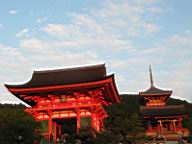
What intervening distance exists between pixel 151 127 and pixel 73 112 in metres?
24.3

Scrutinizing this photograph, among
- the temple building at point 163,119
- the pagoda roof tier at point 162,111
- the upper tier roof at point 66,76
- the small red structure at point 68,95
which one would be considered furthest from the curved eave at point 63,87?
the pagoda roof tier at point 162,111

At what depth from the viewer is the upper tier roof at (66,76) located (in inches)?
1307

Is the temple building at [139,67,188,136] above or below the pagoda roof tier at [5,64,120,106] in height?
below

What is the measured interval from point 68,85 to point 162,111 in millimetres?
27203

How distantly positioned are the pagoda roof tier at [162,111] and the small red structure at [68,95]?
19.1 metres

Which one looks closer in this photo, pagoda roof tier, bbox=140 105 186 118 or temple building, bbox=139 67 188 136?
temple building, bbox=139 67 188 136

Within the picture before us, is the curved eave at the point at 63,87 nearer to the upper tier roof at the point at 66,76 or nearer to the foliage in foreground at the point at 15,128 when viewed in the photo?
the upper tier roof at the point at 66,76

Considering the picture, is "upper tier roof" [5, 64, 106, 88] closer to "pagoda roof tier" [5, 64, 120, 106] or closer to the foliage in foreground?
"pagoda roof tier" [5, 64, 120, 106]

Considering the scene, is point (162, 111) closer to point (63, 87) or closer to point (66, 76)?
point (66, 76)

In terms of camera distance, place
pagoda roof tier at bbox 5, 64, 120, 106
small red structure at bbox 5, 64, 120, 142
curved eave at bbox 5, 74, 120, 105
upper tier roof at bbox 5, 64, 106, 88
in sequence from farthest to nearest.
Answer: upper tier roof at bbox 5, 64, 106, 88 < small red structure at bbox 5, 64, 120, 142 < pagoda roof tier at bbox 5, 64, 120, 106 < curved eave at bbox 5, 74, 120, 105

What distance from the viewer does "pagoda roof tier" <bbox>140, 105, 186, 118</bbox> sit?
172 ft

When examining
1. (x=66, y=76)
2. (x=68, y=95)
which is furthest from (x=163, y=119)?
(x=68, y=95)

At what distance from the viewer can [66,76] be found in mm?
35906

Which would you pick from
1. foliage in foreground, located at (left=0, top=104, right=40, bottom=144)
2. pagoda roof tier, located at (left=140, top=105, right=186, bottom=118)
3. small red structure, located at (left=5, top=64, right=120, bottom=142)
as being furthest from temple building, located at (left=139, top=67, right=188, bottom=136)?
foliage in foreground, located at (left=0, top=104, right=40, bottom=144)
